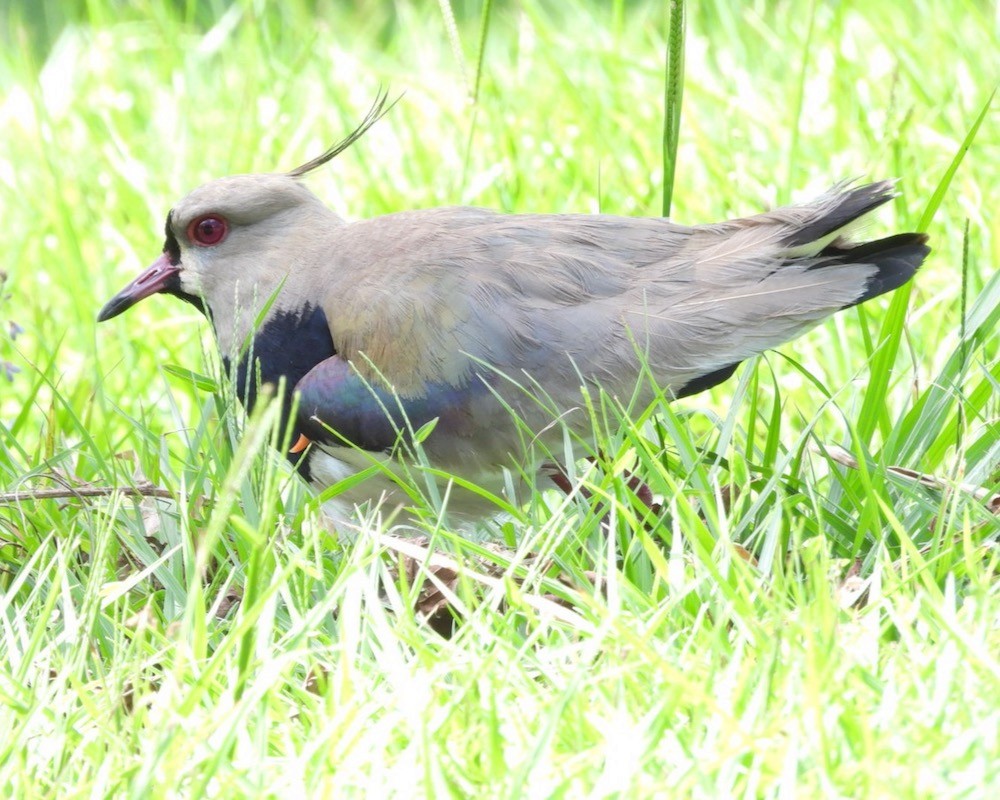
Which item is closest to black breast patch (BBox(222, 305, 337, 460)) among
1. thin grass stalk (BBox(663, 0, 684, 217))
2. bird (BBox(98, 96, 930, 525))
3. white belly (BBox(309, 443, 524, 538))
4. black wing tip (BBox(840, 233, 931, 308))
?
bird (BBox(98, 96, 930, 525))

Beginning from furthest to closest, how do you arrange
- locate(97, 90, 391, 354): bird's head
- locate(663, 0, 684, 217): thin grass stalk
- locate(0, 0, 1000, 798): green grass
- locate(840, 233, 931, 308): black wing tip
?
locate(97, 90, 391, 354): bird's head
locate(840, 233, 931, 308): black wing tip
locate(663, 0, 684, 217): thin grass stalk
locate(0, 0, 1000, 798): green grass

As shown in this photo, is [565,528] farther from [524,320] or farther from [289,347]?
[289,347]

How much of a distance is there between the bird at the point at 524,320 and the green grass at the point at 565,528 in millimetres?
113

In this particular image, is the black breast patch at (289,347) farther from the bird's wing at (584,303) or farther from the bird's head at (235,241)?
the bird's head at (235,241)

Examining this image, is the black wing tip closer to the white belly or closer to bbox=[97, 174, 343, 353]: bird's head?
the white belly

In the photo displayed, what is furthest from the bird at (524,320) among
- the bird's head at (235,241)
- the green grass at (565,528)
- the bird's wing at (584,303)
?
the bird's head at (235,241)

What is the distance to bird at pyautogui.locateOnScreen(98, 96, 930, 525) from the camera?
266cm

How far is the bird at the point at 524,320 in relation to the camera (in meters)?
2.66

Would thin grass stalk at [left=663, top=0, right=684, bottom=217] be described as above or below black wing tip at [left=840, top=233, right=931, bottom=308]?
above

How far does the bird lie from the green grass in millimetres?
113

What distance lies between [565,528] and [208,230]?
1431 mm

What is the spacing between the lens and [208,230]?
128 inches

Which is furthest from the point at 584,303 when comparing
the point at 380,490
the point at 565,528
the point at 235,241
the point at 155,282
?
the point at 155,282

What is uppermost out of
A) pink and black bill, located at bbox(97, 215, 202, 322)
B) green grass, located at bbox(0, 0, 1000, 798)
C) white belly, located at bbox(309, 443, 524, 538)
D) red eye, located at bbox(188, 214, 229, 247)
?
red eye, located at bbox(188, 214, 229, 247)
